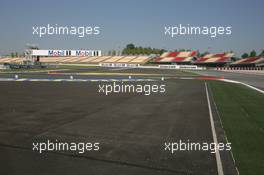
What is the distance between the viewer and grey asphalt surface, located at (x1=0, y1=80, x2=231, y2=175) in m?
6.01

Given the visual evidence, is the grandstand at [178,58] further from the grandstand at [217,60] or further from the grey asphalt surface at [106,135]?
the grey asphalt surface at [106,135]

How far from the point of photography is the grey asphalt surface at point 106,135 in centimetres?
601

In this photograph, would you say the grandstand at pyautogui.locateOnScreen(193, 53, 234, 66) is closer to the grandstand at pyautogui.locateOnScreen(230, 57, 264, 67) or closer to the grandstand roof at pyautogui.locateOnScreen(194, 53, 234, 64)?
the grandstand roof at pyautogui.locateOnScreen(194, 53, 234, 64)

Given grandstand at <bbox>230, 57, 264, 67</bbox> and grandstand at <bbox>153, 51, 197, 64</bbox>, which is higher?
grandstand at <bbox>153, 51, 197, 64</bbox>

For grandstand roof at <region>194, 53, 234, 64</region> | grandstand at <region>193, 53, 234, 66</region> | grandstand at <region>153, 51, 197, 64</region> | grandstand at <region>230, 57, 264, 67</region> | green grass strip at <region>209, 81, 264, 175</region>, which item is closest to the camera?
green grass strip at <region>209, 81, 264, 175</region>

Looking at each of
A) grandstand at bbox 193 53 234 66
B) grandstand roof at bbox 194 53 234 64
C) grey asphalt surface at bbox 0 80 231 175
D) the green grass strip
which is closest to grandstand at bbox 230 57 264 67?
grandstand at bbox 193 53 234 66

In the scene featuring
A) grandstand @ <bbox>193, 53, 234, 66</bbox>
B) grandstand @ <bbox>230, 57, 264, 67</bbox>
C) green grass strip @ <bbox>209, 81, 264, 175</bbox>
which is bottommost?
green grass strip @ <bbox>209, 81, 264, 175</bbox>

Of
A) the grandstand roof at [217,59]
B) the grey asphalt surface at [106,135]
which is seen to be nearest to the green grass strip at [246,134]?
the grey asphalt surface at [106,135]

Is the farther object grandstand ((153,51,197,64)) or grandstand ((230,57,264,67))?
grandstand ((153,51,197,64))

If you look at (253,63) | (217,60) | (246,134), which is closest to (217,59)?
(217,60)

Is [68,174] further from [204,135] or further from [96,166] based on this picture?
[204,135]

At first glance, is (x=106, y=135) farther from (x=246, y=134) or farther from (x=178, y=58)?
(x=178, y=58)

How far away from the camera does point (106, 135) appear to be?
8555 millimetres

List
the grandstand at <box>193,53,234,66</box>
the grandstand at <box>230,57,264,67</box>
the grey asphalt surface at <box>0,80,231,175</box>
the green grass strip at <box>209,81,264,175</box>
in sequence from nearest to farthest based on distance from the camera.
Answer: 1. the grey asphalt surface at <box>0,80,231,175</box>
2. the green grass strip at <box>209,81,264,175</box>
3. the grandstand at <box>230,57,264,67</box>
4. the grandstand at <box>193,53,234,66</box>
